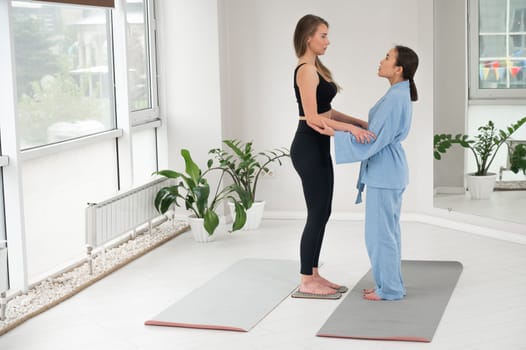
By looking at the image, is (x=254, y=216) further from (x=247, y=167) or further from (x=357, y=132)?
(x=357, y=132)

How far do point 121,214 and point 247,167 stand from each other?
3.64 ft

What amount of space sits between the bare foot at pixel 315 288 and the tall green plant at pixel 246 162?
152 cm

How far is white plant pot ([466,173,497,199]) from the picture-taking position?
579 cm

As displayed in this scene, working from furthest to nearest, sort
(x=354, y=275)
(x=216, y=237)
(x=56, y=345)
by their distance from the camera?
(x=216, y=237) → (x=354, y=275) → (x=56, y=345)

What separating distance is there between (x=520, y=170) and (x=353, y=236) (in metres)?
1.20

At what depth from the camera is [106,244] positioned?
561cm

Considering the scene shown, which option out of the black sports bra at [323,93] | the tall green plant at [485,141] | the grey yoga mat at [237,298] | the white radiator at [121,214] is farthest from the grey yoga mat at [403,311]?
the white radiator at [121,214]

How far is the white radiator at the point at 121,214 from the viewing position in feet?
16.4

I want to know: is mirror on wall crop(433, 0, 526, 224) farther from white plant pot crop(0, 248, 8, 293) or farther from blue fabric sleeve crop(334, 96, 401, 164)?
white plant pot crop(0, 248, 8, 293)

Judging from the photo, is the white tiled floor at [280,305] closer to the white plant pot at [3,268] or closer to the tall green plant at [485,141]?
the white plant pot at [3,268]

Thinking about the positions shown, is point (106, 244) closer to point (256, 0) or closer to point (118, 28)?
point (118, 28)

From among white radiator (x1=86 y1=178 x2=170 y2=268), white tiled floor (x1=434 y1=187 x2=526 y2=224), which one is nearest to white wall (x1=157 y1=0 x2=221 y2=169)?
white radiator (x1=86 y1=178 x2=170 y2=268)

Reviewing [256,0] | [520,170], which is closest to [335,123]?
[520,170]

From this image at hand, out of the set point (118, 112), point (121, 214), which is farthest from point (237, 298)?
point (118, 112)
